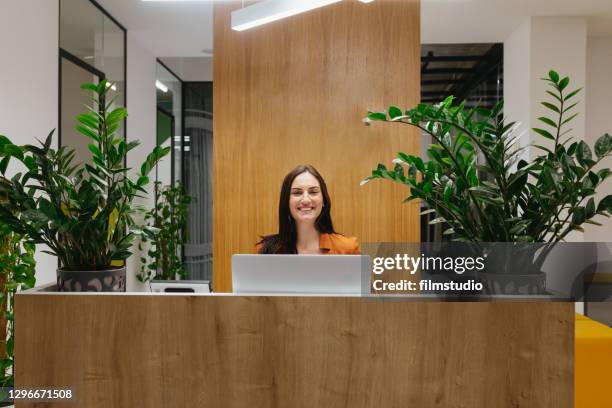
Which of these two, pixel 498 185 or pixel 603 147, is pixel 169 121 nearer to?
pixel 498 185

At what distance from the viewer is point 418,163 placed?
5.26ft

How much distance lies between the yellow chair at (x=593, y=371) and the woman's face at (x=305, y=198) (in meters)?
1.59

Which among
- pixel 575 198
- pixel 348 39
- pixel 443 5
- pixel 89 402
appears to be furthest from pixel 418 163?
pixel 443 5

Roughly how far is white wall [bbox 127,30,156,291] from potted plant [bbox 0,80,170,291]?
3.84 meters

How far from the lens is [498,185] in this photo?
1577 millimetres

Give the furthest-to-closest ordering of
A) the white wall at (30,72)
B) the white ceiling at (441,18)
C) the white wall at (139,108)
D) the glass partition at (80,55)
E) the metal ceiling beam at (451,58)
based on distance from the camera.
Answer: the metal ceiling beam at (451,58), the white wall at (139,108), the white ceiling at (441,18), the glass partition at (80,55), the white wall at (30,72)

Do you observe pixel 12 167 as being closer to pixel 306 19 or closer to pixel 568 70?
pixel 306 19

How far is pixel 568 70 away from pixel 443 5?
142 centimetres

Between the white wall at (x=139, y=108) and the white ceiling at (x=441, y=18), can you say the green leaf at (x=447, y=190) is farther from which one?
the white wall at (x=139, y=108)

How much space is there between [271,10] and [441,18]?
2.70 meters

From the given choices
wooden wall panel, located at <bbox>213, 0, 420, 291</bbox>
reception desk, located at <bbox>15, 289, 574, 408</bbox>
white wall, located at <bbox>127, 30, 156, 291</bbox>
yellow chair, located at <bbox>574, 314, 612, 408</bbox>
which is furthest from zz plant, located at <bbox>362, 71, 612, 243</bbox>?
white wall, located at <bbox>127, 30, 156, 291</bbox>

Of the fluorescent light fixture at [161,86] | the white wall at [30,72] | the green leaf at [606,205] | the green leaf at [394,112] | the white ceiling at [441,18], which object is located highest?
the white ceiling at [441,18]

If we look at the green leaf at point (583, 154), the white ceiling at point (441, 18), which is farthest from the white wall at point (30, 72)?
the green leaf at point (583, 154)

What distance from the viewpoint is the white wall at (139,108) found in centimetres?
556
